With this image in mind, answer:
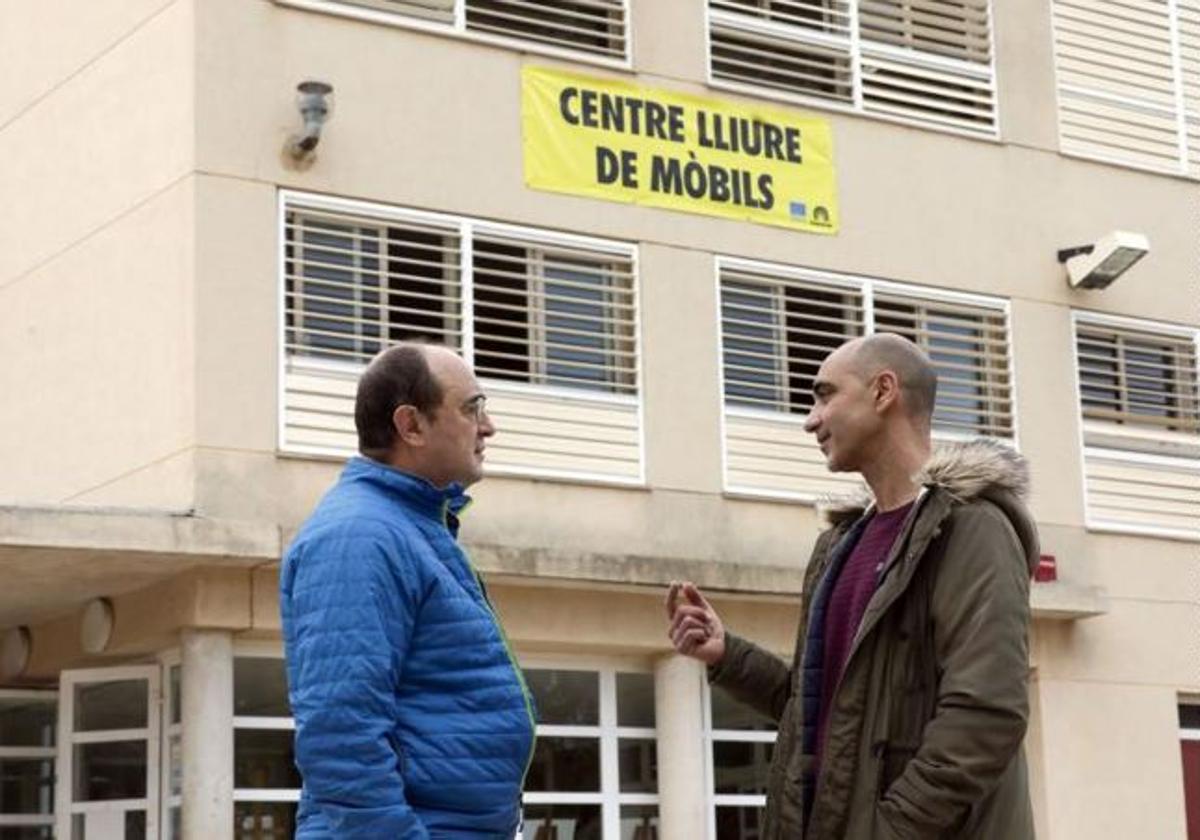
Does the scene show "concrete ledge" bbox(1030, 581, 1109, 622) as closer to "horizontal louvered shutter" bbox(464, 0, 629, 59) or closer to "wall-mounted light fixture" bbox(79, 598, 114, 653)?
"horizontal louvered shutter" bbox(464, 0, 629, 59)

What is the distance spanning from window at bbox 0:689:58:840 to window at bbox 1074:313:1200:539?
30.7 ft

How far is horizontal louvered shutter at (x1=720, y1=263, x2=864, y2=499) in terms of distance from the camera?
2048cm

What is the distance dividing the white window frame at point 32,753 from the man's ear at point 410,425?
591 inches

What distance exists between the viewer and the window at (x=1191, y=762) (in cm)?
2258

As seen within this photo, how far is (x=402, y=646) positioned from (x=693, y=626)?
1.28 m

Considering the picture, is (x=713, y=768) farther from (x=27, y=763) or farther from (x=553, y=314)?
(x=27, y=763)

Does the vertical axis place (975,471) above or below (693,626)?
above

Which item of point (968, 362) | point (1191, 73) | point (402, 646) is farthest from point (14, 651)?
point (402, 646)

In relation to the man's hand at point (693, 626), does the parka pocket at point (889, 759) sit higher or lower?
lower

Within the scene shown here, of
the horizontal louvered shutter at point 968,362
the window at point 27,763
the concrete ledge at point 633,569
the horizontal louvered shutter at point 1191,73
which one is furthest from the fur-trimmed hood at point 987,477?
the horizontal louvered shutter at point 1191,73

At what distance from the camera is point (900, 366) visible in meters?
5.98

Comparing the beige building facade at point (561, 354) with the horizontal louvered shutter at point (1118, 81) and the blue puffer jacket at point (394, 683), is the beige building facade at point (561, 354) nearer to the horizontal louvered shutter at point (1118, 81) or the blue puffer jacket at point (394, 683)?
the horizontal louvered shutter at point (1118, 81)

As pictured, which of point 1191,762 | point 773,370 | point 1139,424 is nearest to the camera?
point 773,370

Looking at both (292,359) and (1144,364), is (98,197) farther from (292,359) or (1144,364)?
(1144,364)
